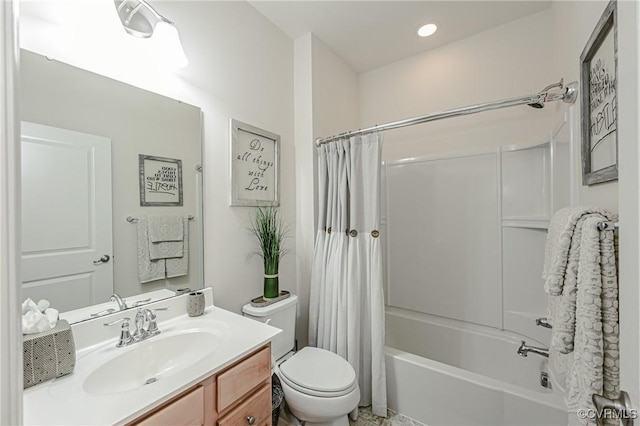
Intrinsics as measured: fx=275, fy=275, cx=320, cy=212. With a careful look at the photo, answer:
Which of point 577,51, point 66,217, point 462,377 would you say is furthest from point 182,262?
point 577,51

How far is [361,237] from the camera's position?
1.79 meters

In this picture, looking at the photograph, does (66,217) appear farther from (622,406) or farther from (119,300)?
(622,406)

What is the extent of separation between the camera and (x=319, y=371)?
4.88 ft

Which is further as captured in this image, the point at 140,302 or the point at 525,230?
the point at 525,230

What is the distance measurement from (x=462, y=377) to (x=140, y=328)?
162cm

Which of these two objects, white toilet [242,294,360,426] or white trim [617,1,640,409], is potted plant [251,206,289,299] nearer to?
white toilet [242,294,360,426]

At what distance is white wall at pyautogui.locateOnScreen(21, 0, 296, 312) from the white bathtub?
99cm

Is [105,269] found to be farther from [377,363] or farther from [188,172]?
[377,363]

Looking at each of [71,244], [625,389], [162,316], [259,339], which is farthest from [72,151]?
[625,389]

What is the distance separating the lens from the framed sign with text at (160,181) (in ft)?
4.09

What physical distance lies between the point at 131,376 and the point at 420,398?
1504mm

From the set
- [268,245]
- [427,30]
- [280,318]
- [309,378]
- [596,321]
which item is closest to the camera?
[596,321]

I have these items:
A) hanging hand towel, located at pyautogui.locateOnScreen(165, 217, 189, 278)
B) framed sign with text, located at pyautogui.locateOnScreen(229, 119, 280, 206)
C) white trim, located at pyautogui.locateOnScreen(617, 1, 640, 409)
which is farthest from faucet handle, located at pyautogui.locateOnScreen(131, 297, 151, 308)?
white trim, located at pyautogui.locateOnScreen(617, 1, 640, 409)

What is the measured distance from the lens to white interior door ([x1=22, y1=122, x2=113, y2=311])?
3.06 ft
